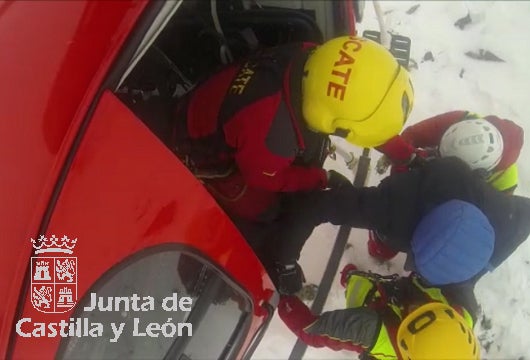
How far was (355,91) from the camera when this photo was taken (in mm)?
1742

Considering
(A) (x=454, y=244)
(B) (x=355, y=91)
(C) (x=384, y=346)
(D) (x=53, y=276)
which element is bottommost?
(C) (x=384, y=346)

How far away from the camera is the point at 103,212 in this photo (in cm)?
134

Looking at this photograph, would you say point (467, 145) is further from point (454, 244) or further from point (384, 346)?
point (384, 346)

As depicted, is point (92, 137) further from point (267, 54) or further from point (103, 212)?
point (267, 54)

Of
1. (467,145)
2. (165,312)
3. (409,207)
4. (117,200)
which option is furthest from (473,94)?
(117,200)

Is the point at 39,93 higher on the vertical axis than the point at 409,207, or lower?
higher

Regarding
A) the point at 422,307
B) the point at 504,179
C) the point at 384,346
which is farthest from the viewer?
the point at 504,179

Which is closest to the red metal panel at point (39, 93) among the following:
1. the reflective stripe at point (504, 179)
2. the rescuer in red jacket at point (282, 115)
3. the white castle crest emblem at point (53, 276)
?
the white castle crest emblem at point (53, 276)

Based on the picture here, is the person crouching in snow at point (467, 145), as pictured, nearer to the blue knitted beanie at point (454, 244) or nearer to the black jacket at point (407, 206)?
the black jacket at point (407, 206)

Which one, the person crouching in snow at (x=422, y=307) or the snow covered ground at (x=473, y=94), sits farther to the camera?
the snow covered ground at (x=473, y=94)

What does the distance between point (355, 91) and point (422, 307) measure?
76 cm

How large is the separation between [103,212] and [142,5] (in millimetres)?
498

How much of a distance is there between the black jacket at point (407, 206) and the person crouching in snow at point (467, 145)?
87 millimetres

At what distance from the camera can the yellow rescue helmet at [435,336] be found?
1.68 m
